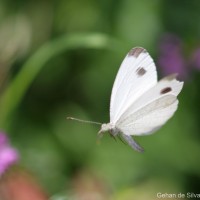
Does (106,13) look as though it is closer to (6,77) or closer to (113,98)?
(6,77)

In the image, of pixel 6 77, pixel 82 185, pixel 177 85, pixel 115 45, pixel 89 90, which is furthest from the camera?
pixel 89 90

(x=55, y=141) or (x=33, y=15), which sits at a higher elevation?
(x=33, y=15)

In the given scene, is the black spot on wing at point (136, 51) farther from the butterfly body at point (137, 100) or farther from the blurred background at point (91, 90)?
the blurred background at point (91, 90)

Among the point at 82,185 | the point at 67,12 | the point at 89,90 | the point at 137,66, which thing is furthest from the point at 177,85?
the point at 67,12

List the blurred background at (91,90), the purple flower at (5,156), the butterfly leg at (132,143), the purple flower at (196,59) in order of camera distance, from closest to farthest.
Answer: the butterfly leg at (132,143) < the purple flower at (5,156) < the blurred background at (91,90) < the purple flower at (196,59)

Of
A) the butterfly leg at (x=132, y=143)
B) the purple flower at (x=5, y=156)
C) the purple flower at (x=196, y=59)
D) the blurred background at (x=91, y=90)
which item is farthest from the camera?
the purple flower at (x=196, y=59)

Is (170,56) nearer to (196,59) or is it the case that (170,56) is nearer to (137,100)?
(196,59)

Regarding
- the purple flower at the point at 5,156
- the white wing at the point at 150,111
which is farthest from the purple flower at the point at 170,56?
the white wing at the point at 150,111
